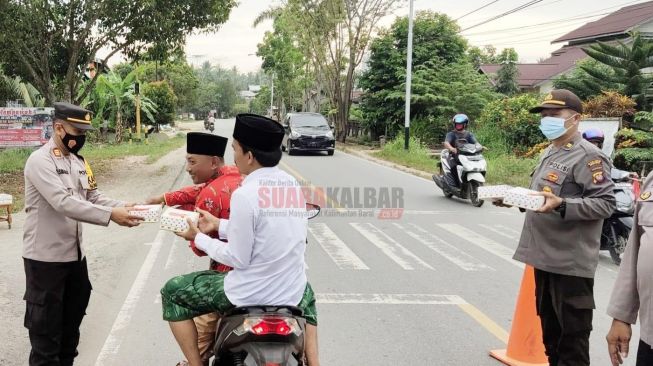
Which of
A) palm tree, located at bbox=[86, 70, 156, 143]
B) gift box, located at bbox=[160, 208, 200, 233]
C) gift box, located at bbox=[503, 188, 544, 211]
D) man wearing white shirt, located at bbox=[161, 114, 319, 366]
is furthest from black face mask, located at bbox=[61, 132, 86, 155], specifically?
palm tree, located at bbox=[86, 70, 156, 143]

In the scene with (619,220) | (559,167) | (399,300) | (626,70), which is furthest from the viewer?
(626,70)

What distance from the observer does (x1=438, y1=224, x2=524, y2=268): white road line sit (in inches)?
294

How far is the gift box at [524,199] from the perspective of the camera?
3.29m

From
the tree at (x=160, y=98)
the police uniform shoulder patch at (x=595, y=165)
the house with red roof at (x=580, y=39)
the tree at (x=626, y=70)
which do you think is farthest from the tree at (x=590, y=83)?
the tree at (x=160, y=98)

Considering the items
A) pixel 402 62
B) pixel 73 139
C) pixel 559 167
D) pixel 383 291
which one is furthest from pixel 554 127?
pixel 402 62

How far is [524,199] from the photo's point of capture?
3.31 meters

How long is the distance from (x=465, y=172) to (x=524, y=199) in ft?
27.3

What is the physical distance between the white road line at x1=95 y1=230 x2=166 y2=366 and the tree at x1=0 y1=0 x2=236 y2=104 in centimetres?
839

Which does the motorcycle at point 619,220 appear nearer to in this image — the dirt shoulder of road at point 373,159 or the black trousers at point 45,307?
the black trousers at point 45,307

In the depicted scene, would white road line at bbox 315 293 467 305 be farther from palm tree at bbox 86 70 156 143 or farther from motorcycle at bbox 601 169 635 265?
palm tree at bbox 86 70 156 143

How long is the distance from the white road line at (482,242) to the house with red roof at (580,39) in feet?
76.2

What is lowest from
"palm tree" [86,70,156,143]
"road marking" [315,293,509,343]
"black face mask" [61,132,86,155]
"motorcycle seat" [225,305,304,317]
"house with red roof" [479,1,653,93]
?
"road marking" [315,293,509,343]

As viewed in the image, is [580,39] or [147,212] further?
[580,39]

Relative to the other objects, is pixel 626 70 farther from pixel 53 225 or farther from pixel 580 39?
pixel 580 39
